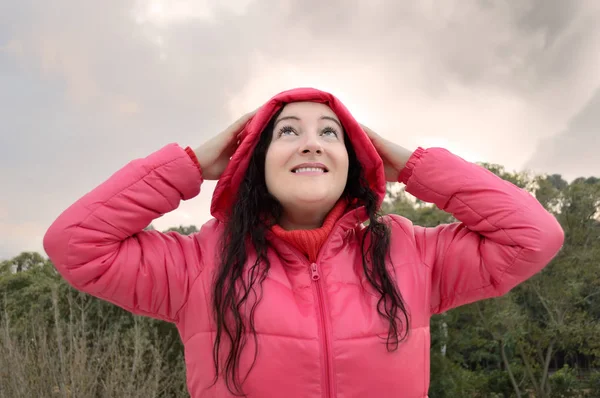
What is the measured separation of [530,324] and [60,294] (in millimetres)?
12425

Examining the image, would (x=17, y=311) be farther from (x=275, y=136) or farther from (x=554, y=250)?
(x=554, y=250)

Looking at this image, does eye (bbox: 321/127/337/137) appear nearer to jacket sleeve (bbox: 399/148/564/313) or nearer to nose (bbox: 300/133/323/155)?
nose (bbox: 300/133/323/155)

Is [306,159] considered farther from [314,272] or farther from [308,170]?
[314,272]

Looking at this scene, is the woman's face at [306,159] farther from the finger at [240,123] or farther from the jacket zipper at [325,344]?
the jacket zipper at [325,344]

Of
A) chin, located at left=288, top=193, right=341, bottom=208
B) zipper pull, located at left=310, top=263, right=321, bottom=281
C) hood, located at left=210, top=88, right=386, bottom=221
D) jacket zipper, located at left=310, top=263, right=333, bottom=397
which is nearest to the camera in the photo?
jacket zipper, located at left=310, top=263, right=333, bottom=397

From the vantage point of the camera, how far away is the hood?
7.47 ft

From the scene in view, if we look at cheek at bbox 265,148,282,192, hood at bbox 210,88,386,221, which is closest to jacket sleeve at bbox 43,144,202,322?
hood at bbox 210,88,386,221

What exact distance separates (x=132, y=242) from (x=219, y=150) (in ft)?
1.73

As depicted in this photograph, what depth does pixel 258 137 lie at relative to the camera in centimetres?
232

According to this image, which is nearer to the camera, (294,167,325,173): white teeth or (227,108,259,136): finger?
(294,167,325,173): white teeth

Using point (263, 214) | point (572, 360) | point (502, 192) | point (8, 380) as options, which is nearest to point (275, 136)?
point (263, 214)

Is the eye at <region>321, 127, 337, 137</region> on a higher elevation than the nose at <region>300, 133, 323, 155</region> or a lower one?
higher

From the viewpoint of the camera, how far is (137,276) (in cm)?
209

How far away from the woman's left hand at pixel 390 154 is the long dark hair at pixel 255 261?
4.5 inches
